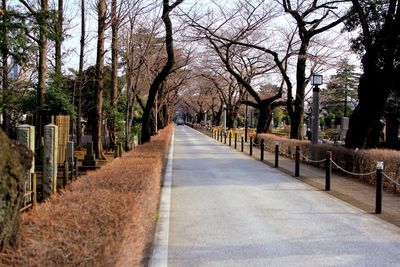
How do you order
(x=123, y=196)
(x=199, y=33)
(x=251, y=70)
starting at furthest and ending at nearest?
(x=251, y=70) < (x=199, y=33) < (x=123, y=196)

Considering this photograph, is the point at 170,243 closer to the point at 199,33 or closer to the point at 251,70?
the point at 199,33

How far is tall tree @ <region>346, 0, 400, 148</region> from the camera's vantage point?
16906mm

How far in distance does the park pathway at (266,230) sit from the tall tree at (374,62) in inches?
244

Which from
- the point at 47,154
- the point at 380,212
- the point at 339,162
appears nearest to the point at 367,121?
the point at 339,162

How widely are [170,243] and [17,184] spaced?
11.5 ft

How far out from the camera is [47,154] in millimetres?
11430

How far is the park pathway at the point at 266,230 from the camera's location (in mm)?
6156

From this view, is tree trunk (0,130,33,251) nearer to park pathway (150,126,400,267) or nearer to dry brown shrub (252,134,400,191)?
park pathway (150,126,400,267)

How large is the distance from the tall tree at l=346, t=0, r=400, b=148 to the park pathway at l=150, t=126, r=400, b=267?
6.20 m

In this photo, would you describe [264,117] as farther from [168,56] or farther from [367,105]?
[168,56]

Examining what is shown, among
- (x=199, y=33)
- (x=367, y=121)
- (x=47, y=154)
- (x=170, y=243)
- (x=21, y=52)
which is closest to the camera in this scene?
(x=170, y=243)

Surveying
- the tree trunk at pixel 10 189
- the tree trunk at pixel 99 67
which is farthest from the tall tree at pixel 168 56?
the tree trunk at pixel 10 189

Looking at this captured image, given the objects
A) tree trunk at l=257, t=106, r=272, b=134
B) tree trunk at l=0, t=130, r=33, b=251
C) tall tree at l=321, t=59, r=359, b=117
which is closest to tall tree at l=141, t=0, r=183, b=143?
tree trunk at l=0, t=130, r=33, b=251

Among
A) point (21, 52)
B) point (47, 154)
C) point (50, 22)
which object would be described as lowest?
point (47, 154)
